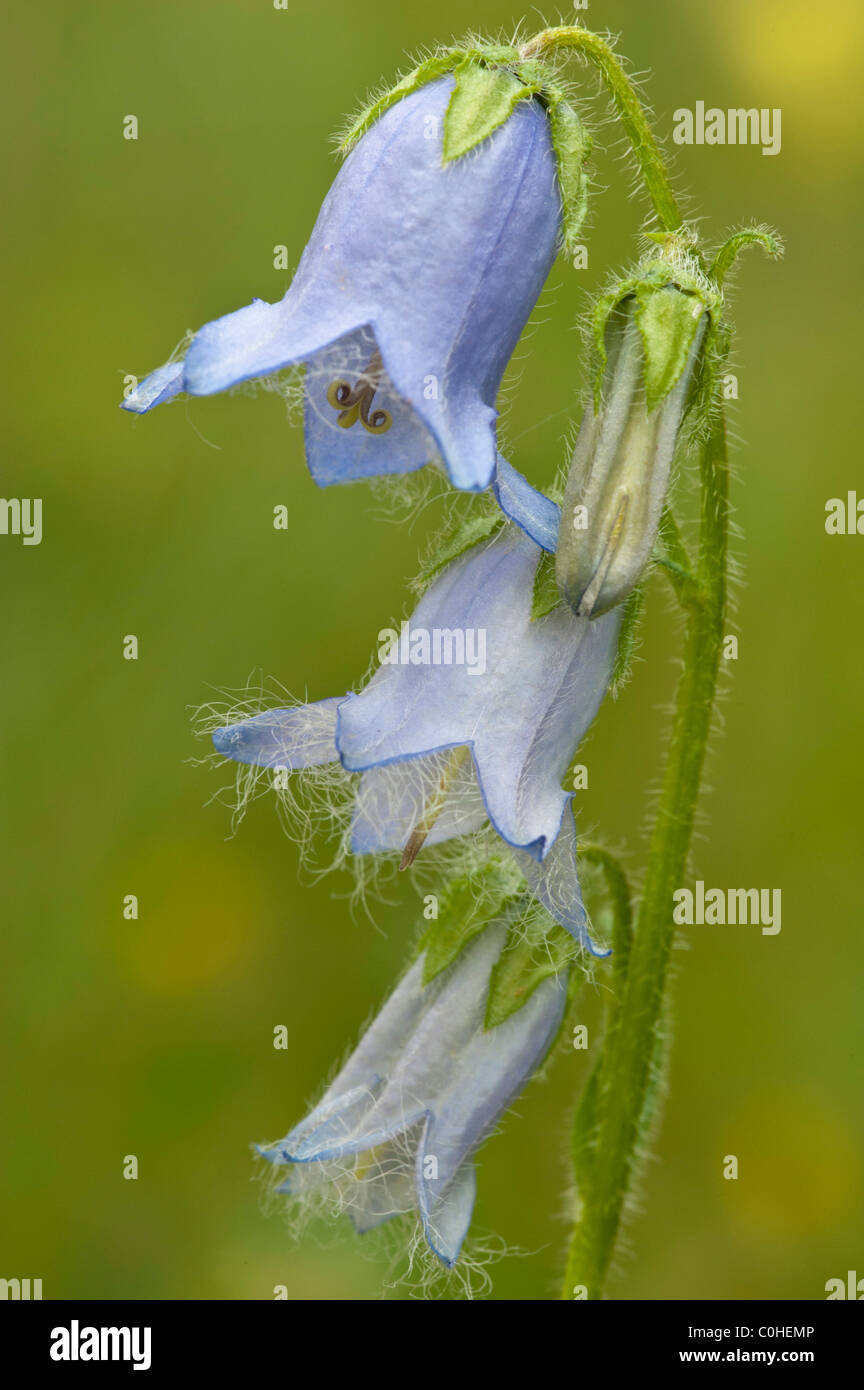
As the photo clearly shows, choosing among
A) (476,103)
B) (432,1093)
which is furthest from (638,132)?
(432,1093)

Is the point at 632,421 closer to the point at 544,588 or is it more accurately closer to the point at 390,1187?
the point at 544,588

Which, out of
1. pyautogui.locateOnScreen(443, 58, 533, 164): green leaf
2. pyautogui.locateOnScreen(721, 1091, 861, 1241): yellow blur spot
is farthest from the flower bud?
pyautogui.locateOnScreen(721, 1091, 861, 1241): yellow blur spot

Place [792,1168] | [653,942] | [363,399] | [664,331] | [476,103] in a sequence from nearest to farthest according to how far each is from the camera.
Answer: [664,331] < [476,103] < [363,399] < [653,942] < [792,1168]

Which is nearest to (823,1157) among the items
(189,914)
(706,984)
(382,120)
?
(706,984)

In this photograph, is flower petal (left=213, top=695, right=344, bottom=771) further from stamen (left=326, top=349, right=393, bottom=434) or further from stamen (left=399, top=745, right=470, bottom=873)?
stamen (left=326, top=349, right=393, bottom=434)

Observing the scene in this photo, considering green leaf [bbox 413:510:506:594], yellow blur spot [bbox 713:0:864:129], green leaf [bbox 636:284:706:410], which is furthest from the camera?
yellow blur spot [bbox 713:0:864:129]

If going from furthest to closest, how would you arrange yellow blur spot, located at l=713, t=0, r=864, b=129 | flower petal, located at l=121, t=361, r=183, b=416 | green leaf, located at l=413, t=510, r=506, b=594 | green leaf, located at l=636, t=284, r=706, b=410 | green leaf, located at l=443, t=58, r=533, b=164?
yellow blur spot, located at l=713, t=0, r=864, b=129
green leaf, located at l=413, t=510, r=506, b=594
flower petal, located at l=121, t=361, r=183, b=416
green leaf, located at l=443, t=58, r=533, b=164
green leaf, located at l=636, t=284, r=706, b=410
